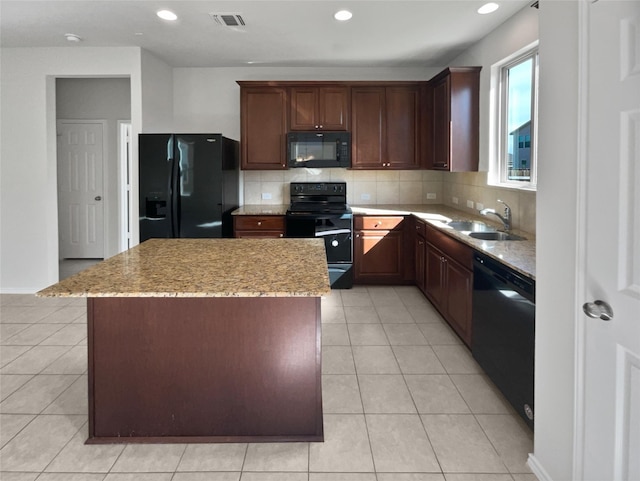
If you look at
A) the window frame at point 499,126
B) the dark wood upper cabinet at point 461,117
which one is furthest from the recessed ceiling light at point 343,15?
the window frame at point 499,126

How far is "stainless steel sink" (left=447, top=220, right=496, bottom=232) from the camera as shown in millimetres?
3893

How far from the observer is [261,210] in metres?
5.34

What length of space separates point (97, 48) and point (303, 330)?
4069mm

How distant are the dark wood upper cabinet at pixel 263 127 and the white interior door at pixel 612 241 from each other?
4.02 metres

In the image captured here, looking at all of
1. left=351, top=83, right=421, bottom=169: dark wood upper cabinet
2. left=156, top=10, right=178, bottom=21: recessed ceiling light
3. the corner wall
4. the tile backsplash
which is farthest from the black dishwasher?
left=156, top=10, right=178, bottom=21: recessed ceiling light

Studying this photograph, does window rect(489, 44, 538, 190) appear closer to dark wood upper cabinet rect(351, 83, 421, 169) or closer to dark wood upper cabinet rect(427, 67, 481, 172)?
dark wood upper cabinet rect(427, 67, 481, 172)

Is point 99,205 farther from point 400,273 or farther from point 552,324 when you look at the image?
point 552,324

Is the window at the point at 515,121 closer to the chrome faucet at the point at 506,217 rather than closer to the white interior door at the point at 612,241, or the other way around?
the chrome faucet at the point at 506,217

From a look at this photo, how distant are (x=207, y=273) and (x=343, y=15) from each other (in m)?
2.57

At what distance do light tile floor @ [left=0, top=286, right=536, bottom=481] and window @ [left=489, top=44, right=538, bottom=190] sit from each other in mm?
1481

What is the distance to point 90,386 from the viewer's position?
2.26 metres

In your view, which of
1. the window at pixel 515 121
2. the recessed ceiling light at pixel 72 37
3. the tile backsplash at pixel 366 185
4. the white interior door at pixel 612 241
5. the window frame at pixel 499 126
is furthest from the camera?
the tile backsplash at pixel 366 185

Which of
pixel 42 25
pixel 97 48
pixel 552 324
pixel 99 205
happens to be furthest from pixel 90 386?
pixel 99 205

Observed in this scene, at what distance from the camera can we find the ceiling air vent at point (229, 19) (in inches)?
150
